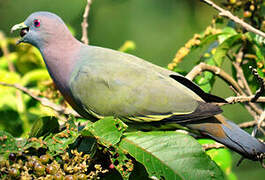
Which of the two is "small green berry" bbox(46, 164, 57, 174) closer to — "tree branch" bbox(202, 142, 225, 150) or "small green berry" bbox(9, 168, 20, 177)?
"small green berry" bbox(9, 168, 20, 177)

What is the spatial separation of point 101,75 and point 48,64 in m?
0.38

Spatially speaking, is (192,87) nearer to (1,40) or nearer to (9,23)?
(1,40)

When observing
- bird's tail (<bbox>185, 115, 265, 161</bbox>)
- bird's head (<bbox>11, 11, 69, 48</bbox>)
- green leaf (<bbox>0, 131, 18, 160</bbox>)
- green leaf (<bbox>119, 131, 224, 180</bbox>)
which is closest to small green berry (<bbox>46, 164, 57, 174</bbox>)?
green leaf (<bbox>0, 131, 18, 160</bbox>)

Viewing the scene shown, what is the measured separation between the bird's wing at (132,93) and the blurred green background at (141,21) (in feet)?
6.43

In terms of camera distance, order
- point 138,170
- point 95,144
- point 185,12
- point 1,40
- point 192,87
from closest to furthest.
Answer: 1. point 95,144
2. point 138,170
3. point 192,87
4. point 1,40
5. point 185,12

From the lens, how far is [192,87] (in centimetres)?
206

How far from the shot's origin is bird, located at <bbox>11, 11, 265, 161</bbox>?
1.93 meters

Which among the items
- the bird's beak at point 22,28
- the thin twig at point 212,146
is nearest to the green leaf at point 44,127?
the thin twig at point 212,146

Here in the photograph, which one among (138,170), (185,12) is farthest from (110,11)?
(138,170)

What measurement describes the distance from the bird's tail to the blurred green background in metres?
2.03

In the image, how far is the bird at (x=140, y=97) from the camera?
1930 millimetres

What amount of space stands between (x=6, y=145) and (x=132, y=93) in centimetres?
75

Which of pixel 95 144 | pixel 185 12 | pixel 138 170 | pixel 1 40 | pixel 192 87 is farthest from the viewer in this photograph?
pixel 185 12

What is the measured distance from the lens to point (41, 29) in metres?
2.30
